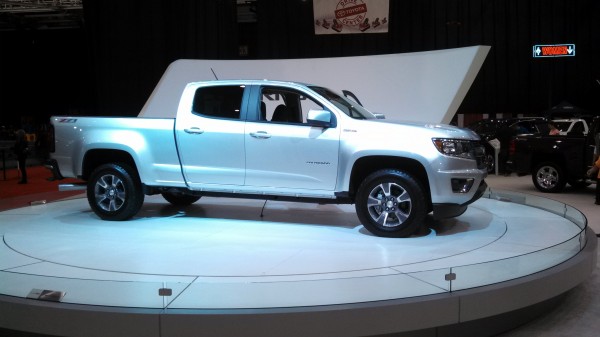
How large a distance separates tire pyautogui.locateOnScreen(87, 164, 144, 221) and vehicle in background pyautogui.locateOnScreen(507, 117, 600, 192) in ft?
26.6

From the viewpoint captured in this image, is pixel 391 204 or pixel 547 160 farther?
pixel 547 160

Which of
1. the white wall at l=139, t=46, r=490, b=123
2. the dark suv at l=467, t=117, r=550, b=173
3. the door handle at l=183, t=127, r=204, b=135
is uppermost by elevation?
the white wall at l=139, t=46, r=490, b=123

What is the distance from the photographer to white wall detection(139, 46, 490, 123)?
31.4 ft

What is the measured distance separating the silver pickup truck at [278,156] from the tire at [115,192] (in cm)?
1

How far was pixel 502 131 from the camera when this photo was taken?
1577cm

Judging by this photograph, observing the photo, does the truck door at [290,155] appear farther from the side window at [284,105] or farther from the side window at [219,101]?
the side window at [219,101]

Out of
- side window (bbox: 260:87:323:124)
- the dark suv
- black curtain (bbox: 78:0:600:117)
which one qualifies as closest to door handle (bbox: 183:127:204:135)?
side window (bbox: 260:87:323:124)

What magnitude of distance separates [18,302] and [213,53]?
10633 millimetres

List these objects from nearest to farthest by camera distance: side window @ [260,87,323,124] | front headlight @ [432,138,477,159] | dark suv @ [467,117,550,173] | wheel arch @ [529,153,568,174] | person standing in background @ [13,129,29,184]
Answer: front headlight @ [432,138,477,159] → side window @ [260,87,323,124] → wheel arch @ [529,153,568,174] → person standing in background @ [13,129,29,184] → dark suv @ [467,117,550,173]

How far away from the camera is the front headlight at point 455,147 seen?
5418 mm

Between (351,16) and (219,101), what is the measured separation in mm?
10422

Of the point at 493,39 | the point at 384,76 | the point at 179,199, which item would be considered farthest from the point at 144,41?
the point at 493,39

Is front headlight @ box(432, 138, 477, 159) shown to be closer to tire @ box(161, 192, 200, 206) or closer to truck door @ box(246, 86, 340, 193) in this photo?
truck door @ box(246, 86, 340, 193)

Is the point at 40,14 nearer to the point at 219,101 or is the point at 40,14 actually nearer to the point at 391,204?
the point at 219,101
